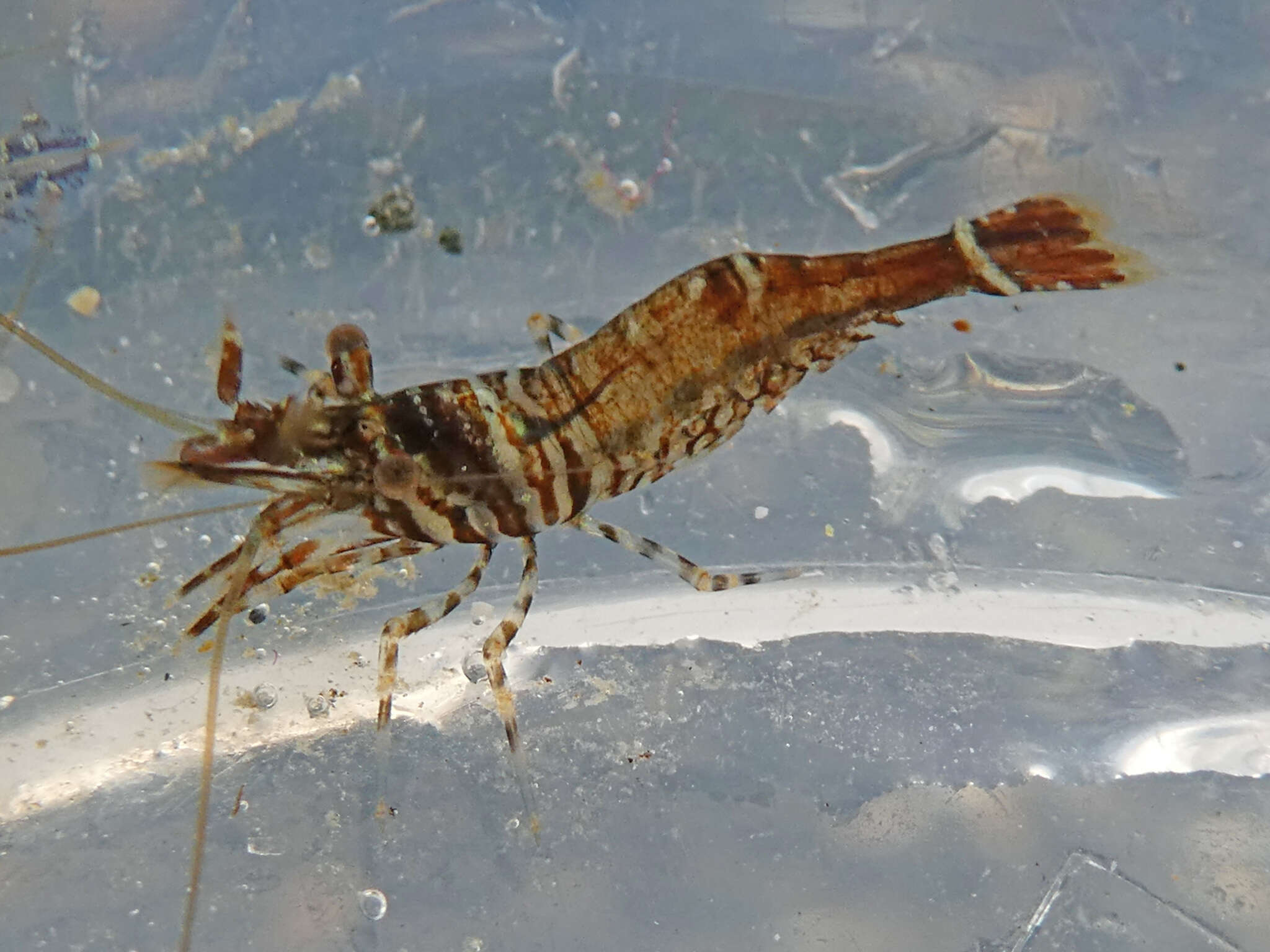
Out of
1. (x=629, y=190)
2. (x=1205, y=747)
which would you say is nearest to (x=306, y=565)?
(x=629, y=190)

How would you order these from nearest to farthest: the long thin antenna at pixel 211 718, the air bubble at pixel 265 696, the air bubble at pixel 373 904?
the long thin antenna at pixel 211 718 < the air bubble at pixel 373 904 < the air bubble at pixel 265 696

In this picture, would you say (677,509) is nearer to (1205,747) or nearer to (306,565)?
(306,565)

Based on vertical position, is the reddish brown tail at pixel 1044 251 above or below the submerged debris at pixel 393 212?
below

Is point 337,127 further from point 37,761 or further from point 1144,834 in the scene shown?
point 1144,834

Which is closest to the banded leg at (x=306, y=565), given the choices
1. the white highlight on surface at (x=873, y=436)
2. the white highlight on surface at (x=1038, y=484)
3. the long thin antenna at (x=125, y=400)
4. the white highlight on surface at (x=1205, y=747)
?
the long thin antenna at (x=125, y=400)

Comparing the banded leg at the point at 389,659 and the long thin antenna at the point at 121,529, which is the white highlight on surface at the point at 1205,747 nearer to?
the banded leg at the point at 389,659

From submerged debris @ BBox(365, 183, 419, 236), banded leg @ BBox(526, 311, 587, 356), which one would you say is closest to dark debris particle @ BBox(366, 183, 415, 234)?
submerged debris @ BBox(365, 183, 419, 236)

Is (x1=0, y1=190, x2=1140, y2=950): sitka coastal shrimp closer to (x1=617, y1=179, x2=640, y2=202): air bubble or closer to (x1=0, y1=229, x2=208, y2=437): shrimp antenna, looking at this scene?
(x1=0, y1=229, x2=208, y2=437): shrimp antenna
